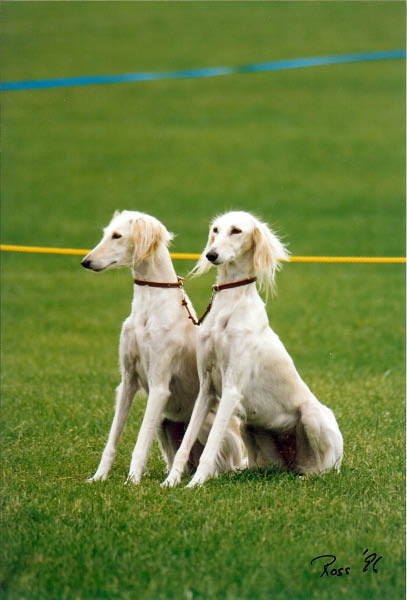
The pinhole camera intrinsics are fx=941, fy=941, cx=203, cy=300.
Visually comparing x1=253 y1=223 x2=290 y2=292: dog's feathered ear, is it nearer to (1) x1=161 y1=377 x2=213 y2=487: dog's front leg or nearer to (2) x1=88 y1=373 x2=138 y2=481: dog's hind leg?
(1) x1=161 y1=377 x2=213 y2=487: dog's front leg

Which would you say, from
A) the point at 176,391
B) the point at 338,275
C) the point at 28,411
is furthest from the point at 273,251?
the point at 338,275

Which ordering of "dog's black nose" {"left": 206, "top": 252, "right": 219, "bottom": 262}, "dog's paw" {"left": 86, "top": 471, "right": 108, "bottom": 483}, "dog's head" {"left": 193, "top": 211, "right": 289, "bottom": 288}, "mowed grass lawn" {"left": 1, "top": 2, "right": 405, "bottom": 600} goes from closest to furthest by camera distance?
"mowed grass lawn" {"left": 1, "top": 2, "right": 405, "bottom": 600}, "dog's black nose" {"left": 206, "top": 252, "right": 219, "bottom": 262}, "dog's head" {"left": 193, "top": 211, "right": 289, "bottom": 288}, "dog's paw" {"left": 86, "top": 471, "right": 108, "bottom": 483}

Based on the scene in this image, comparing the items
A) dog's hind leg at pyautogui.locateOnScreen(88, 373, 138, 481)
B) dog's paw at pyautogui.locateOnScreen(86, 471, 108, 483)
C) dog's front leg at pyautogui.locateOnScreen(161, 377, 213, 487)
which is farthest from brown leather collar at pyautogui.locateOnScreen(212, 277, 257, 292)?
dog's paw at pyautogui.locateOnScreen(86, 471, 108, 483)

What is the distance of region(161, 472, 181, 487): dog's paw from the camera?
5.79 meters

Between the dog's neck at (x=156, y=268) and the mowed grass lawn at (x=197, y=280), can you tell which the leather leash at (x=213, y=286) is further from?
the mowed grass lawn at (x=197, y=280)

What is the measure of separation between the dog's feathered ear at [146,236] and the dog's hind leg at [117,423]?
831 millimetres

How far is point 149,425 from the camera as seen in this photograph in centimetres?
A: 600

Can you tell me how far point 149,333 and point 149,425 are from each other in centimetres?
59

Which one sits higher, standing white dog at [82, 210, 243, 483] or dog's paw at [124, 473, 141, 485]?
standing white dog at [82, 210, 243, 483]

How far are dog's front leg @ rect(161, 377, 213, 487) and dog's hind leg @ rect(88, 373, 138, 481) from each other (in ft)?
1.49

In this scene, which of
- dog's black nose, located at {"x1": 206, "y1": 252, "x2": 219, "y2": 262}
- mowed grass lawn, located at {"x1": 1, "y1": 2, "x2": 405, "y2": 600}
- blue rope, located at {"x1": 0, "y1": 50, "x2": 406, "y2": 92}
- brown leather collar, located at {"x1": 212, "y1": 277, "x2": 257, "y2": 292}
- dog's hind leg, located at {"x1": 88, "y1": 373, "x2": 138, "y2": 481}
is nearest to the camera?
mowed grass lawn, located at {"x1": 1, "y1": 2, "x2": 405, "y2": 600}

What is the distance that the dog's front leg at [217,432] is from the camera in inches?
228

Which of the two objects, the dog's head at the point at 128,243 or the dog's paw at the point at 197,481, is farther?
the dog's head at the point at 128,243

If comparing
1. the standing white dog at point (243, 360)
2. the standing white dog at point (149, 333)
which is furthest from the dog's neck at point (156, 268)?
the standing white dog at point (243, 360)
